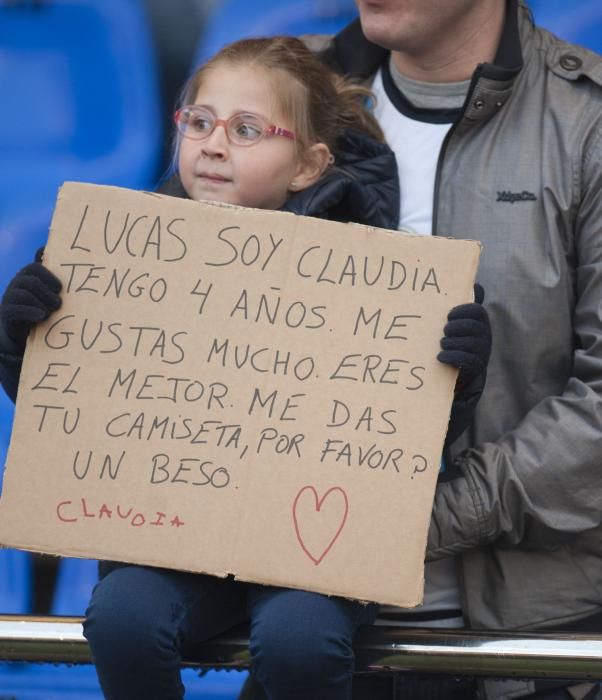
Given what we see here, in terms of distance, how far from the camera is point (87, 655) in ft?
5.99

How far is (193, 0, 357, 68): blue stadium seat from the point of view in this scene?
9.02 feet

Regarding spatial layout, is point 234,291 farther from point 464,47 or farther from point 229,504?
point 464,47

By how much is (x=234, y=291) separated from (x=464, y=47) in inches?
29.2

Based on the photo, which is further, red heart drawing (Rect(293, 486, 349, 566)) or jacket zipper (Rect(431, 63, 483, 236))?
jacket zipper (Rect(431, 63, 483, 236))

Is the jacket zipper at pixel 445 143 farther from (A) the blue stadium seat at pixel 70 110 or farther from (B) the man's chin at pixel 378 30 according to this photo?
(A) the blue stadium seat at pixel 70 110

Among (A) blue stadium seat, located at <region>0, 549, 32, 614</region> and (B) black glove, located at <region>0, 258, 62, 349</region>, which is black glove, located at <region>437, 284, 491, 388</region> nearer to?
(B) black glove, located at <region>0, 258, 62, 349</region>

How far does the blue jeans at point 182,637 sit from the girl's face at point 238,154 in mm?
675

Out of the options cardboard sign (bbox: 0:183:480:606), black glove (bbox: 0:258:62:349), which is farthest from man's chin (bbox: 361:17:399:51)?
black glove (bbox: 0:258:62:349)

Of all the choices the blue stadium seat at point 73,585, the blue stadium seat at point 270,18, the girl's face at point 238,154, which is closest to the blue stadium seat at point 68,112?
the blue stadium seat at point 270,18

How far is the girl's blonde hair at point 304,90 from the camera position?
2172mm

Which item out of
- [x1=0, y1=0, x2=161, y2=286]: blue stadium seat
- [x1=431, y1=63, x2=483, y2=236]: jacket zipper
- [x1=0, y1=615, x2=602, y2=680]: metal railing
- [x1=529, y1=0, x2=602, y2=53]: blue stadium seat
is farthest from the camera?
[x1=0, y1=0, x2=161, y2=286]: blue stadium seat

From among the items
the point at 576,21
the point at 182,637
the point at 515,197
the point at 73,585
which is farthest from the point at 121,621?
the point at 576,21

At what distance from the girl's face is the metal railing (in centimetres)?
74

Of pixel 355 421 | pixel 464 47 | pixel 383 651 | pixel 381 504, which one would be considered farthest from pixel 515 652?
pixel 464 47
